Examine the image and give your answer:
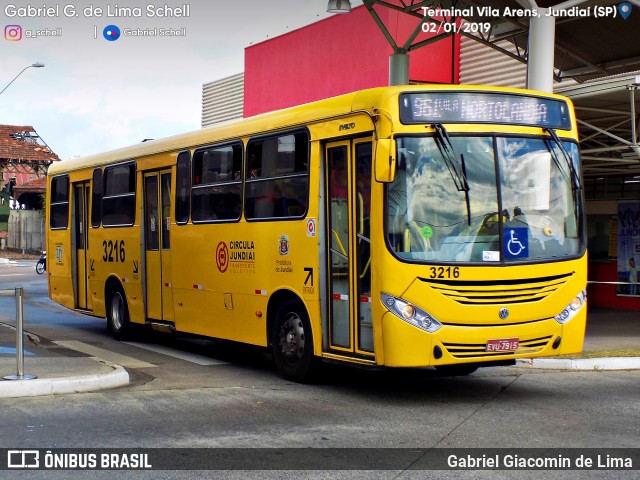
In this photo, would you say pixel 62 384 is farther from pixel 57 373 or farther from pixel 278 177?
pixel 278 177

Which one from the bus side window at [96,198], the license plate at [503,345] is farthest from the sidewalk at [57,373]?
the bus side window at [96,198]

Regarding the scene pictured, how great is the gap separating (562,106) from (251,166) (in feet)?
13.1

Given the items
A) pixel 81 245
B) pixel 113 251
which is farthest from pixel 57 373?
pixel 81 245

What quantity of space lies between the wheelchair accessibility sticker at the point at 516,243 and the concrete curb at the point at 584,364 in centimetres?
372

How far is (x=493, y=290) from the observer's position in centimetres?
997

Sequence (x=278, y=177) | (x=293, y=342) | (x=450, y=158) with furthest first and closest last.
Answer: (x=278, y=177) < (x=293, y=342) < (x=450, y=158)

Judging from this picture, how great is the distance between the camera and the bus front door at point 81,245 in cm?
1828

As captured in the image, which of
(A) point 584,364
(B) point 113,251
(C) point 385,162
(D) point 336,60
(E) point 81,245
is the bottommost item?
(A) point 584,364

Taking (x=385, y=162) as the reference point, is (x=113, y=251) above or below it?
below

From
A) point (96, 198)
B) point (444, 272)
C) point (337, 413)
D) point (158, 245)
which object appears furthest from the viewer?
point (96, 198)

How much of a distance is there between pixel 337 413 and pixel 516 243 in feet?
8.46

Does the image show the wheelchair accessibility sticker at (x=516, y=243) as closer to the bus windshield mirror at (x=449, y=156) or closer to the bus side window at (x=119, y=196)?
the bus windshield mirror at (x=449, y=156)

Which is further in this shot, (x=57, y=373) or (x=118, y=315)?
(x=118, y=315)

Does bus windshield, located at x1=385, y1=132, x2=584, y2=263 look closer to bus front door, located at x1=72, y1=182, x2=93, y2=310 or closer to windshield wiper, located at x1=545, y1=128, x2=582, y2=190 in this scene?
windshield wiper, located at x1=545, y1=128, x2=582, y2=190
